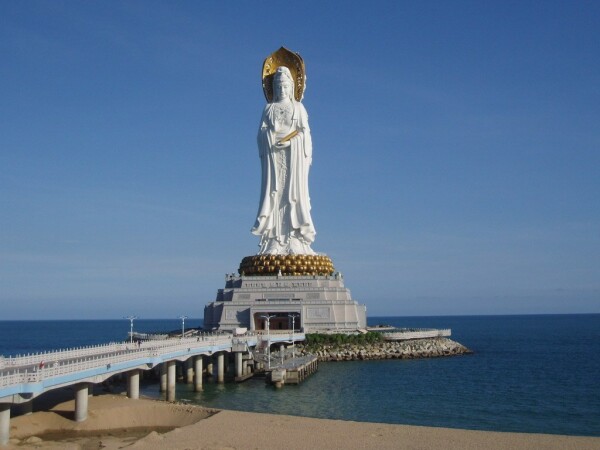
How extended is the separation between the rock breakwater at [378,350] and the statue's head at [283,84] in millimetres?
18786

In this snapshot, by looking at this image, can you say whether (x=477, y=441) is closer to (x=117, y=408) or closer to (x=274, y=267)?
(x=117, y=408)

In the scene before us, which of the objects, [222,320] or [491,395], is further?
[222,320]

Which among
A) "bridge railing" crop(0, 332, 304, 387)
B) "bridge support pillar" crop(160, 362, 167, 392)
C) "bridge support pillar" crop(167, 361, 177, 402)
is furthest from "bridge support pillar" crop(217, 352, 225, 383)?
"bridge support pillar" crop(167, 361, 177, 402)

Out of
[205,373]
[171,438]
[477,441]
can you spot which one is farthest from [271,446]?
[205,373]

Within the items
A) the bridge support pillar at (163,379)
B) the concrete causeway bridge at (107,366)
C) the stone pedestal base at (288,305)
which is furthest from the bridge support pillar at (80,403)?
the stone pedestal base at (288,305)

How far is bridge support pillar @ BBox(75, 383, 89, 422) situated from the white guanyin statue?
2940 cm

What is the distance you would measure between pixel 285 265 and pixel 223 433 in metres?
28.8

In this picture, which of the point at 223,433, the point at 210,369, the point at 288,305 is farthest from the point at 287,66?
the point at 223,433

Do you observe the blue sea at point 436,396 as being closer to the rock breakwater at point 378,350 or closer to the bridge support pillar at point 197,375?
the bridge support pillar at point 197,375

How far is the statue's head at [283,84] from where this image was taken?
52.3m

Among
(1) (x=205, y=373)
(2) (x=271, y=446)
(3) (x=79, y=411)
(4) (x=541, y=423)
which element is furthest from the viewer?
(1) (x=205, y=373)

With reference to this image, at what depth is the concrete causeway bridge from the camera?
59.9ft

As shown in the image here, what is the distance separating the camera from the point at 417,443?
19797mm

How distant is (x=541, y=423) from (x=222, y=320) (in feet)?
87.8
